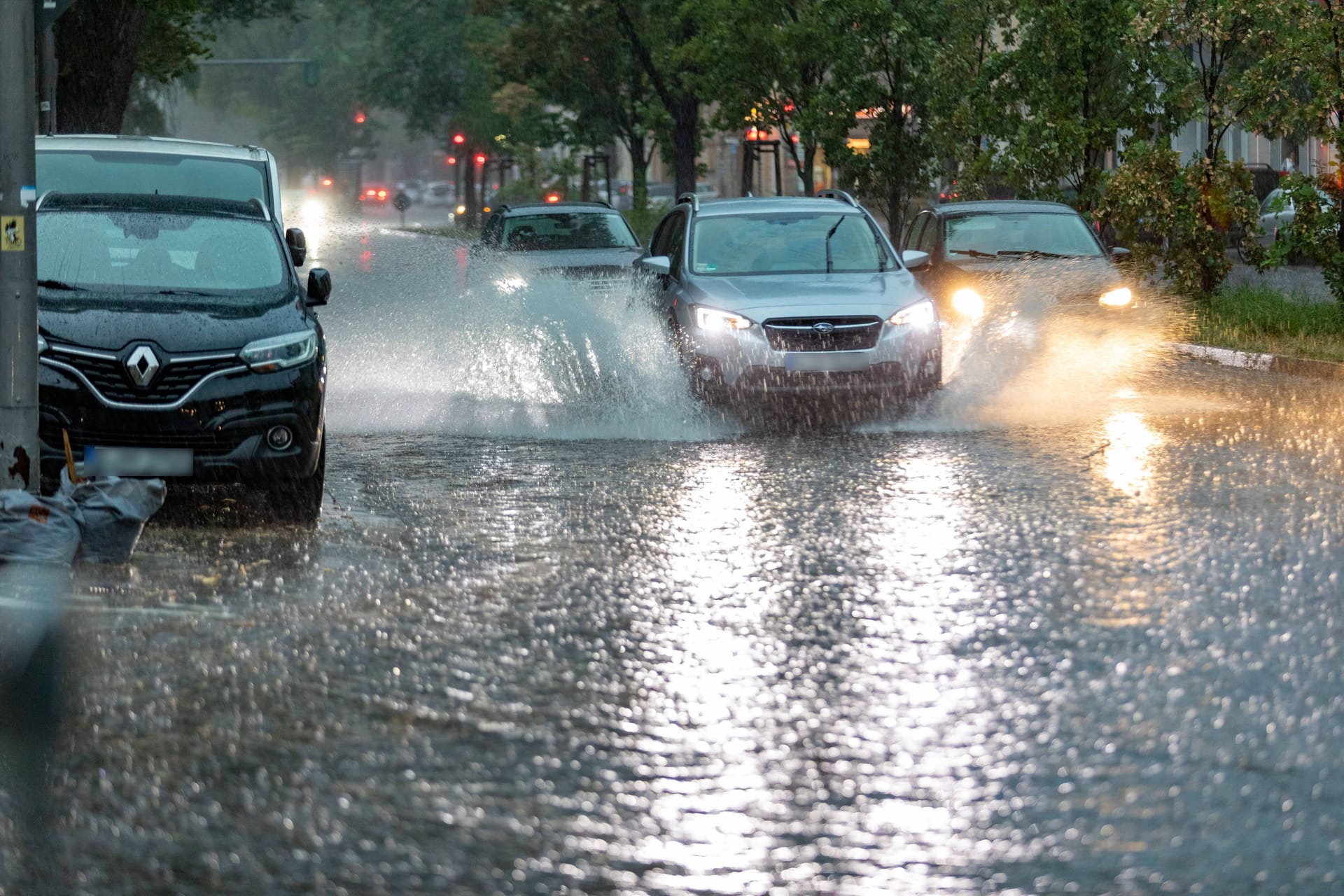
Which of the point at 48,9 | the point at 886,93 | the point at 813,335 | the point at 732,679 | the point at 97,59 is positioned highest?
the point at 97,59

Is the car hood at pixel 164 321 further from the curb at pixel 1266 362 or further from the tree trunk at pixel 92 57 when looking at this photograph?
the tree trunk at pixel 92 57

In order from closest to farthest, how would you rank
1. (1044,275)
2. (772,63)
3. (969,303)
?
(1044,275), (969,303), (772,63)

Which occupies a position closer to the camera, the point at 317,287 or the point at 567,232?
the point at 317,287

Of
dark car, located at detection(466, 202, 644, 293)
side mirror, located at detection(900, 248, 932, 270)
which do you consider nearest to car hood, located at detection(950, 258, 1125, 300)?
side mirror, located at detection(900, 248, 932, 270)

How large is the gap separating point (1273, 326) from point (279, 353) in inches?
482

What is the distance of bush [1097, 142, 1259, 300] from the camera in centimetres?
1988

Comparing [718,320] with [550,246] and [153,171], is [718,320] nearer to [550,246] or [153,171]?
[153,171]

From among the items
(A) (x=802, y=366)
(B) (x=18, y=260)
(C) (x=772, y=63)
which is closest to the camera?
(B) (x=18, y=260)

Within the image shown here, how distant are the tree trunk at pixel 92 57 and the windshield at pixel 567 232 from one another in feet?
27.2

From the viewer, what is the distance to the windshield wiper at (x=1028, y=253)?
57.6 ft

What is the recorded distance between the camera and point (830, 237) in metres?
14.7

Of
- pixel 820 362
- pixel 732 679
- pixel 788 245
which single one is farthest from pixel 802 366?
pixel 732 679

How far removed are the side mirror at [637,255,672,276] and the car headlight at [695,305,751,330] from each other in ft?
4.70

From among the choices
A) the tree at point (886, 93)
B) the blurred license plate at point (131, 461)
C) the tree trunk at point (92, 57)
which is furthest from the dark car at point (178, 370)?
the tree at point (886, 93)
